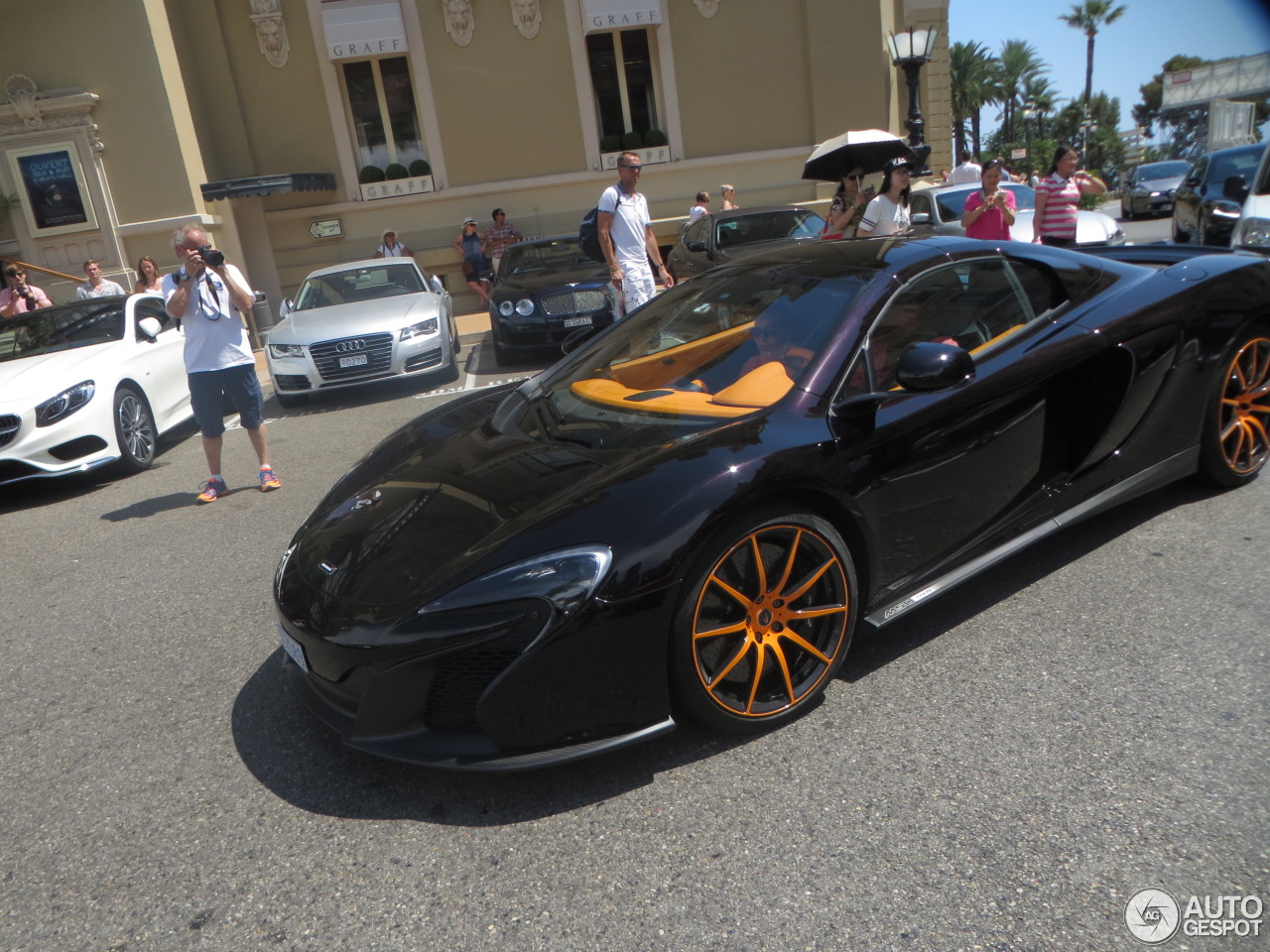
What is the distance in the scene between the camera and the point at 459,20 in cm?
1670

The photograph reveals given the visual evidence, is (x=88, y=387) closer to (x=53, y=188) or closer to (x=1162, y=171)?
(x=53, y=188)

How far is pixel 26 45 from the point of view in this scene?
14148 millimetres

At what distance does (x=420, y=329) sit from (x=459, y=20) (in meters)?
9.96

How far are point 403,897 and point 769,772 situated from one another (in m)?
1.00

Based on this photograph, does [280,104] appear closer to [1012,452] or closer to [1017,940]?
[1012,452]

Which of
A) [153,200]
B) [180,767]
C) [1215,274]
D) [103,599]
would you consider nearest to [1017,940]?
[180,767]

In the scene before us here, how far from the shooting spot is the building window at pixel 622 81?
17.5 metres

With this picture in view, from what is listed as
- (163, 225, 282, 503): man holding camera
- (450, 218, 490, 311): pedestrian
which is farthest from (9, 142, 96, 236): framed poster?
(163, 225, 282, 503): man holding camera

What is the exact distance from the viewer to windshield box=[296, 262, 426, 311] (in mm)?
10320

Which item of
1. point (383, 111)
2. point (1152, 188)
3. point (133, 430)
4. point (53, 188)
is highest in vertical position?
point (383, 111)

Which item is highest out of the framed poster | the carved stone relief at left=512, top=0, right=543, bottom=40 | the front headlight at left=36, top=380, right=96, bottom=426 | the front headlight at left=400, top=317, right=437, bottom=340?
the carved stone relief at left=512, top=0, right=543, bottom=40

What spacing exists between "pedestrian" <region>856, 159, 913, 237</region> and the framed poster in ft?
41.9

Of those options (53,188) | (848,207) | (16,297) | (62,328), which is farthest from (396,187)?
(848,207)

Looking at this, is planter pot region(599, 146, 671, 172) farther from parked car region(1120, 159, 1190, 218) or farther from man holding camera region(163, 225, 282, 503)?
parked car region(1120, 159, 1190, 218)
